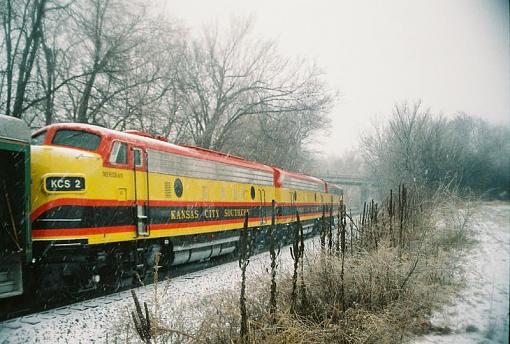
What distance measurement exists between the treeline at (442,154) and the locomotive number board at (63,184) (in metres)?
6.53

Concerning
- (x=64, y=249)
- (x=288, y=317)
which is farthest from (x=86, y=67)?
(x=288, y=317)

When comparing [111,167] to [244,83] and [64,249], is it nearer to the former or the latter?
[64,249]

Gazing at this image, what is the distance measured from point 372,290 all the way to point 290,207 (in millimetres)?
11961

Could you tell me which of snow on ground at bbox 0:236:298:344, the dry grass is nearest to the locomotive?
snow on ground at bbox 0:236:298:344

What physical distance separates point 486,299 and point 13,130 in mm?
7439

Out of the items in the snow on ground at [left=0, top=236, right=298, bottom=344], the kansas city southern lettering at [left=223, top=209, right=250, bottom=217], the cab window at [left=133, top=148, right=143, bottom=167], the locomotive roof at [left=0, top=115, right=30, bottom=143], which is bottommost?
the snow on ground at [left=0, top=236, right=298, bottom=344]

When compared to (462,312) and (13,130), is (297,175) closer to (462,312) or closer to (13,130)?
(13,130)

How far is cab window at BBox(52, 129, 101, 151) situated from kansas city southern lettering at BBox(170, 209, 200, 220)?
98.6 inches

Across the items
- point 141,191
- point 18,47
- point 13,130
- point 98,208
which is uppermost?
point 18,47

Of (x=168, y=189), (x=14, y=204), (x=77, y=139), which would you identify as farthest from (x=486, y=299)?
(x=77, y=139)

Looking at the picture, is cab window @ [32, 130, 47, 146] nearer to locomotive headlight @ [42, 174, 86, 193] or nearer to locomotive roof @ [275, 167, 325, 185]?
locomotive headlight @ [42, 174, 86, 193]

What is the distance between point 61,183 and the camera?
683cm

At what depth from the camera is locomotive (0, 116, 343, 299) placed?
258 inches

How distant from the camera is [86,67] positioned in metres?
18.0
